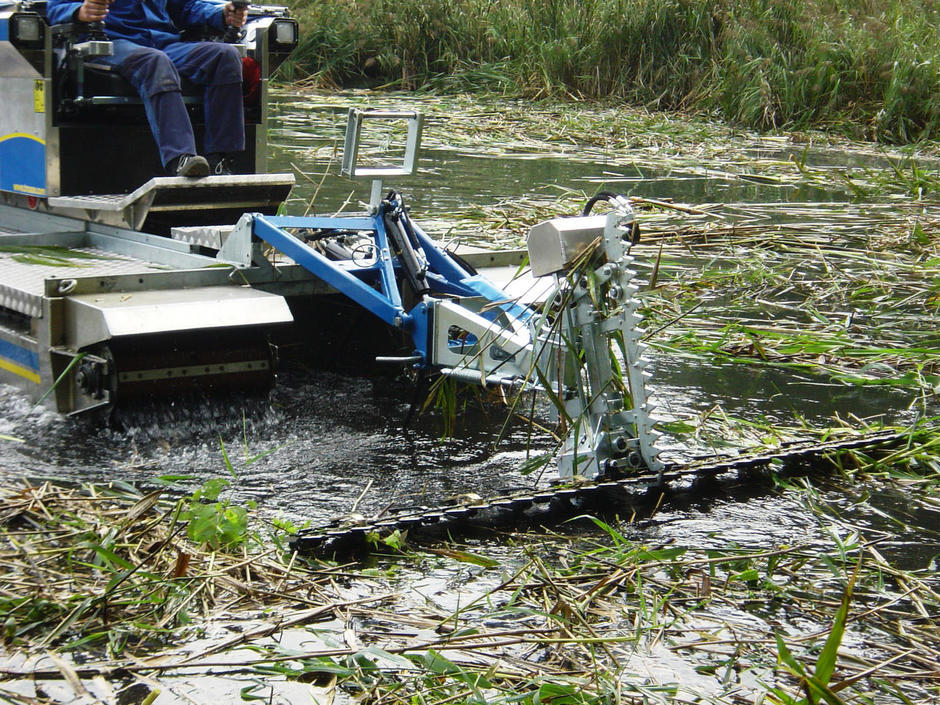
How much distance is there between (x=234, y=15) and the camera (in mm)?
6426

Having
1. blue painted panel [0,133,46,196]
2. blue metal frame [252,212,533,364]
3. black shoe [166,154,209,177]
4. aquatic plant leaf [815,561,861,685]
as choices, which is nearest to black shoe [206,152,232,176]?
black shoe [166,154,209,177]

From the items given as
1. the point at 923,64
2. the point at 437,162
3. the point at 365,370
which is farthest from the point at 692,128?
the point at 365,370

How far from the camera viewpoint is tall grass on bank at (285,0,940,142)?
1447 cm

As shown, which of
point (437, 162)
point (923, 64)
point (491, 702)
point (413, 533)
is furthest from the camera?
point (923, 64)

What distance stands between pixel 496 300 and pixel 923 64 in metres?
10.6

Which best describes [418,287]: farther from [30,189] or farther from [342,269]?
[30,189]

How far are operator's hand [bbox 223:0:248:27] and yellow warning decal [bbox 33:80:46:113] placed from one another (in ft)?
3.21

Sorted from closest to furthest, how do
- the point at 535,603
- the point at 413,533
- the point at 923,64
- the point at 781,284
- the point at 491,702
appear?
1. the point at 491,702
2. the point at 535,603
3. the point at 413,533
4. the point at 781,284
5. the point at 923,64

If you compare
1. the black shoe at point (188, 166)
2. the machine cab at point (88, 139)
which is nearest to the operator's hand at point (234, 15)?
the machine cab at point (88, 139)

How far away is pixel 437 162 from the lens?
486 inches

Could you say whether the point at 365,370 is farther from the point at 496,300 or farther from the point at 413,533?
the point at 413,533

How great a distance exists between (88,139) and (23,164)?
0.33m

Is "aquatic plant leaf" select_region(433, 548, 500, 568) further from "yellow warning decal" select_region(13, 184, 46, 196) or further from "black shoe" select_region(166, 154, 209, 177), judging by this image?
"yellow warning decal" select_region(13, 184, 46, 196)

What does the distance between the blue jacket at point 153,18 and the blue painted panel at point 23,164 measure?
2.00ft
